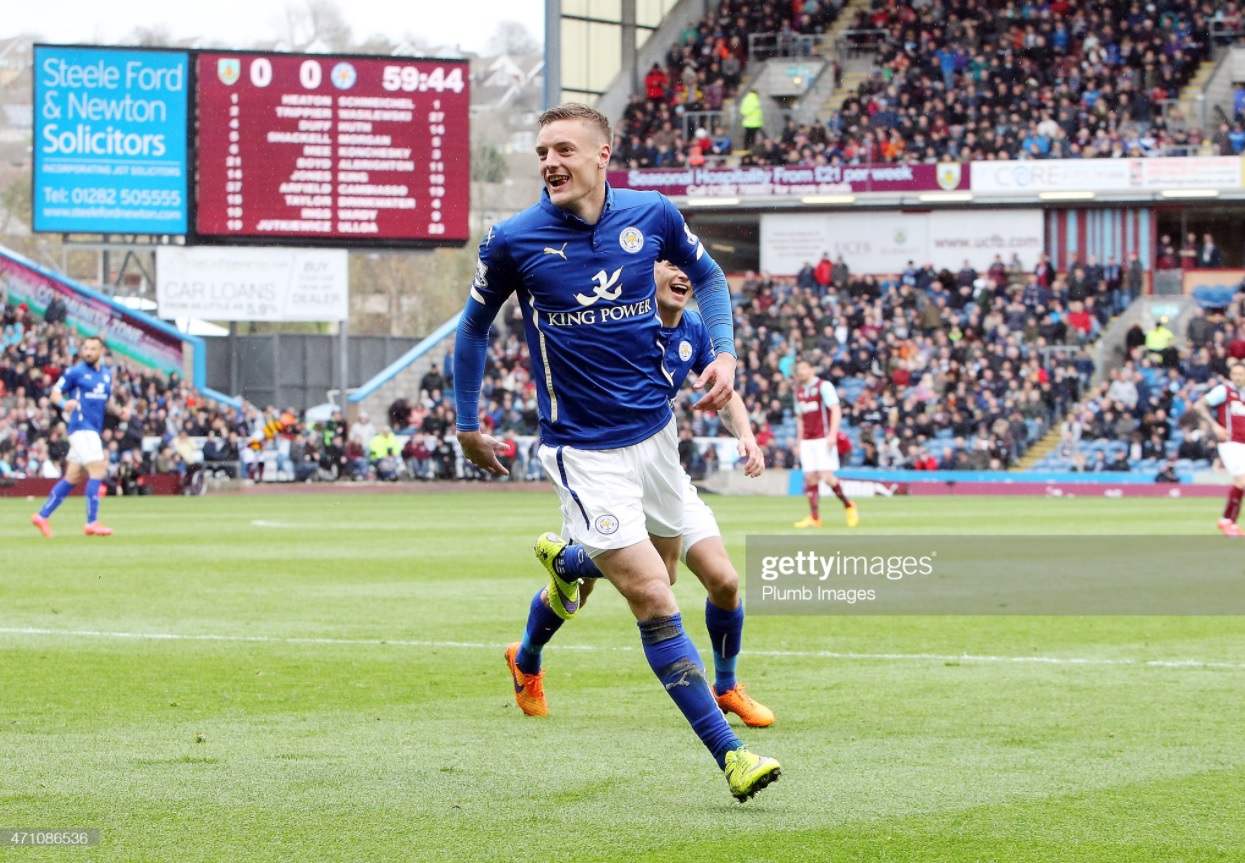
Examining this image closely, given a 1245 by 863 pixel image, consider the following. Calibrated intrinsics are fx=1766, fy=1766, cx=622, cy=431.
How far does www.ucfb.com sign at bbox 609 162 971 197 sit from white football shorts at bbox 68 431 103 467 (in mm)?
26040

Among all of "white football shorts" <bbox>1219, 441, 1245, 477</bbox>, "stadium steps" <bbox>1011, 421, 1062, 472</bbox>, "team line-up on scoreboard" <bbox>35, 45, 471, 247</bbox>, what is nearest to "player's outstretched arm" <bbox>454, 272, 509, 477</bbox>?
"white football shorts" <bbox>1219, 441, 1245, 477</bbox>

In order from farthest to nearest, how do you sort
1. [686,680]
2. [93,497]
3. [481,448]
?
[93,497] → [481,448] → [686,680]

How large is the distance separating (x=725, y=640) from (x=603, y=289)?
195 cm

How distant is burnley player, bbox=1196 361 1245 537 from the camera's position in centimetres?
2005

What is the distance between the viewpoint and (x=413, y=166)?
3953 cm

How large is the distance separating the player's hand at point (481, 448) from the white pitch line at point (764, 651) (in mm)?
3576

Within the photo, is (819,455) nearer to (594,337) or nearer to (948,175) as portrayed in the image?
(594,337)

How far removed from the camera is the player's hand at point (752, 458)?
718 cm

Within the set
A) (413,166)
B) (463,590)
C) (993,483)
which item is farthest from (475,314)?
(413,166)

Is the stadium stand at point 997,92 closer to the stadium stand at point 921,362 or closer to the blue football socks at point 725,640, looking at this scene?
the stadium stand at point 921,362

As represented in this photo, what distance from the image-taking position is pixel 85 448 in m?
19.9

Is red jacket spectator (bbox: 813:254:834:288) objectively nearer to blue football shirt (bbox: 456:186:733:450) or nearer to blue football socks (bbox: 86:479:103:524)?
blue football socks (bbox: 86:479:103:524)

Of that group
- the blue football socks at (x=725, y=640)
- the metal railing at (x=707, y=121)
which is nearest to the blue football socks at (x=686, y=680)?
the blue football socks at (x=725, y=640)

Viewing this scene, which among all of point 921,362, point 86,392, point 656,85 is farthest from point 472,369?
point 656,85
